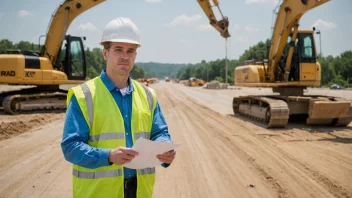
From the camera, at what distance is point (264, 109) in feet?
36.7

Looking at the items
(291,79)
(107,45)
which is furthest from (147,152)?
(291,79)

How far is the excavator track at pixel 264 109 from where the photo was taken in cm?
1020

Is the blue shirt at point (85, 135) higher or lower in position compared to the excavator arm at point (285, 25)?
lower

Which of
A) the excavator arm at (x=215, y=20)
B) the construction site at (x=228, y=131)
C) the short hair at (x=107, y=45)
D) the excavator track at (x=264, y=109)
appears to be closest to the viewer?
the short hair at (x=107, y=45)

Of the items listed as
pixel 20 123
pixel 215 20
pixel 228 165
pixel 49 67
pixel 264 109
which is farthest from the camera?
pixel 215 20

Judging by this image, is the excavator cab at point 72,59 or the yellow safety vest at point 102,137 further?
→ the excavator cab at point 72,59

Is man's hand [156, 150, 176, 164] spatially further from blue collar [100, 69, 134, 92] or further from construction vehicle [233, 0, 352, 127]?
construction vehicle [233, 0, 352, 127]

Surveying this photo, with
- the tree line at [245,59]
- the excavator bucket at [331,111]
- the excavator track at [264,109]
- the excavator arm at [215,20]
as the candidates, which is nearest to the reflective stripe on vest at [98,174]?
the excavator track at [264,109]

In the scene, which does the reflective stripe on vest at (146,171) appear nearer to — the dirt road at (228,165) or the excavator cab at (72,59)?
the dirt road at (228,165)

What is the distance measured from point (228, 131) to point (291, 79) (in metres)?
4.37

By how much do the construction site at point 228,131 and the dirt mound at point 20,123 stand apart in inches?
1.5

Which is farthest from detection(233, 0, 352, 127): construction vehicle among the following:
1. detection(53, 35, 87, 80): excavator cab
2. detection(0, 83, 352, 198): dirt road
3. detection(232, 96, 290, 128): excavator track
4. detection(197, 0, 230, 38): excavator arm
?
detection(53, 35, 87, 80): excavator cab

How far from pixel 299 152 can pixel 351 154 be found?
1140mm

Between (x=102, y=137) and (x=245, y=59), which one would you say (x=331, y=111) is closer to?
(x=102, y=137)
